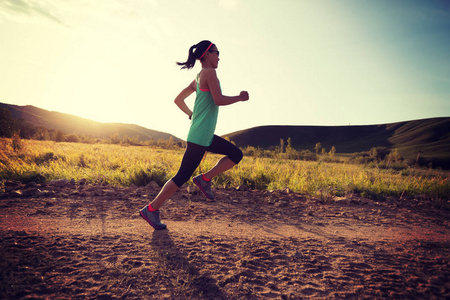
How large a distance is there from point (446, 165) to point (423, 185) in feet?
125

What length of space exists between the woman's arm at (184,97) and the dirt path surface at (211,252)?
1702 mm

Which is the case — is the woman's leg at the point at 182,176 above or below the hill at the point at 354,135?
below

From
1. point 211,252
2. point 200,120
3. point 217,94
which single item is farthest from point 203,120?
point 211,252

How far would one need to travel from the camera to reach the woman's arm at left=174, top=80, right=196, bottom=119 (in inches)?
140

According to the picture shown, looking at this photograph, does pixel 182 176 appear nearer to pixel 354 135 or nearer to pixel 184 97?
pixel 184 97

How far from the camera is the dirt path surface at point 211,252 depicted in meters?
1.73

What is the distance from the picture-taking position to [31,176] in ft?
18.0

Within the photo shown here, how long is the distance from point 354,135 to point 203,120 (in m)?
105

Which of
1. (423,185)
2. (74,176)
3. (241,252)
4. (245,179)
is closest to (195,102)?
(241,252)

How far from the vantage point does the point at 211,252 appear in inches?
93.0

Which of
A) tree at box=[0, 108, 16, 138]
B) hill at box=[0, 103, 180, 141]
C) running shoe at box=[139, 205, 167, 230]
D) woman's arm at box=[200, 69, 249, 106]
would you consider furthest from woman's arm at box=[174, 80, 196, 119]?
hill at box=[0, 103, 180, 141]

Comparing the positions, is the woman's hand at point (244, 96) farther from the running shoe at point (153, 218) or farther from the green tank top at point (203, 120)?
the running shoe at point (153, 218)

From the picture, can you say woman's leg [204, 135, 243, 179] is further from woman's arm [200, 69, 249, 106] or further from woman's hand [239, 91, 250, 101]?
woman's hand [239, 91, 250, 101]

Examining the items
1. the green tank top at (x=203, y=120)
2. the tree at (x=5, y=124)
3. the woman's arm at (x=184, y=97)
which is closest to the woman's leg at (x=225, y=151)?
the green tank top at (x=203, y=120)
